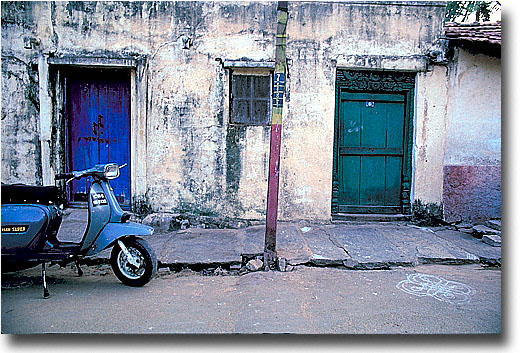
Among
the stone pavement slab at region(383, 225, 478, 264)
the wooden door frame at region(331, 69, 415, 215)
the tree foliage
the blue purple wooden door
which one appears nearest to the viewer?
the stone pavement slab at region(383, 225, 478, 264)

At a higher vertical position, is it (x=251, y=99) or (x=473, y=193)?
(x=251, y=99)

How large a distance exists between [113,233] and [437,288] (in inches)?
131

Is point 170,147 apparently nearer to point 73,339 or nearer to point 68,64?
point 68,64

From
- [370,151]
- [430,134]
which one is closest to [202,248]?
[370,151]

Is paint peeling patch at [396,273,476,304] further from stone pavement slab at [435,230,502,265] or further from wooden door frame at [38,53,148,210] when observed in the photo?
wooden door frame at [38,53,148,210]

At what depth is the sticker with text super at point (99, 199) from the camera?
411 centimetres

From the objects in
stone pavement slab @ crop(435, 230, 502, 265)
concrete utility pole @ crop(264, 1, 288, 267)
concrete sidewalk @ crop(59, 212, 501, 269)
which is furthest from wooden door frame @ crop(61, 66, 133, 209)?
stone pavement slab @ crop(435, 230, 502, 265)

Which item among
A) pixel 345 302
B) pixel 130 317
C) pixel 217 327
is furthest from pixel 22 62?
pixel 345 302

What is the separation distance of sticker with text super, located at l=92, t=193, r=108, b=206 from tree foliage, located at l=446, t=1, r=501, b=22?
7.80 metres

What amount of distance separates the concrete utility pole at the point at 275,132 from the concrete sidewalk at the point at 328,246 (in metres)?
0.27

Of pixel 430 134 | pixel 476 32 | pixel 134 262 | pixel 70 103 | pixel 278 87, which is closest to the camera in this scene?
pixel 134 262

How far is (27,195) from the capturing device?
418cm

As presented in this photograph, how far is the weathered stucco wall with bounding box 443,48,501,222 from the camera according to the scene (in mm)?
6723

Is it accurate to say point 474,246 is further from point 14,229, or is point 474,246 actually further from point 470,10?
point 470,10
